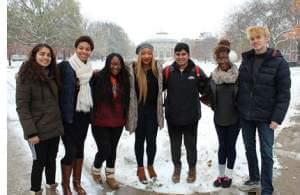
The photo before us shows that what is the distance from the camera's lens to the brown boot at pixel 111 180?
4598 mm

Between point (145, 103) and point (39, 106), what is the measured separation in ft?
4.92

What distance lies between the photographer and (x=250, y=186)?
4.51 meters

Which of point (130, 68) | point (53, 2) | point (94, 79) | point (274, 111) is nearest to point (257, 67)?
point (274, 111)

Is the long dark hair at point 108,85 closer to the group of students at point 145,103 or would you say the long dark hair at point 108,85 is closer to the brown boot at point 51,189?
the group of students at point 145,103

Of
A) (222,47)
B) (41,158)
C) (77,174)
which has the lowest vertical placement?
(77,174)

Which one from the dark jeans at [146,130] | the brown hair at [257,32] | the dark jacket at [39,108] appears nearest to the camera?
the dark jacket at [39,108]

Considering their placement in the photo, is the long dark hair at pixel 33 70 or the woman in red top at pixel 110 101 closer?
the long dark hair at pixel 33 70

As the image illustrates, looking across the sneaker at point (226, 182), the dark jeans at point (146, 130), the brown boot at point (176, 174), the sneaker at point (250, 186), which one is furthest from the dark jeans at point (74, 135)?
the sneaker at point (250, 186)

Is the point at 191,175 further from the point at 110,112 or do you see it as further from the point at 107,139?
the point at 110,112

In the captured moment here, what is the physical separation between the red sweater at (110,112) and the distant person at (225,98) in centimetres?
135

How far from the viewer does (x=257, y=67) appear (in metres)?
4.13

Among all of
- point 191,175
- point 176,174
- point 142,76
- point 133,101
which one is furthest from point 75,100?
point 191,175

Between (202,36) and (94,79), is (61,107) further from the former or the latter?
(202,36)

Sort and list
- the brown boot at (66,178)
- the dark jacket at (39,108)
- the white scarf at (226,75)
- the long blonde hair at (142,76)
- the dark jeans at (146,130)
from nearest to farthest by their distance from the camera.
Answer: the dark jacket at (39,108)
the brown boot at (66,178)
the white scarf at (226,75)
the long blonde hair at (142,76)
the dark jeans at (146,130)
